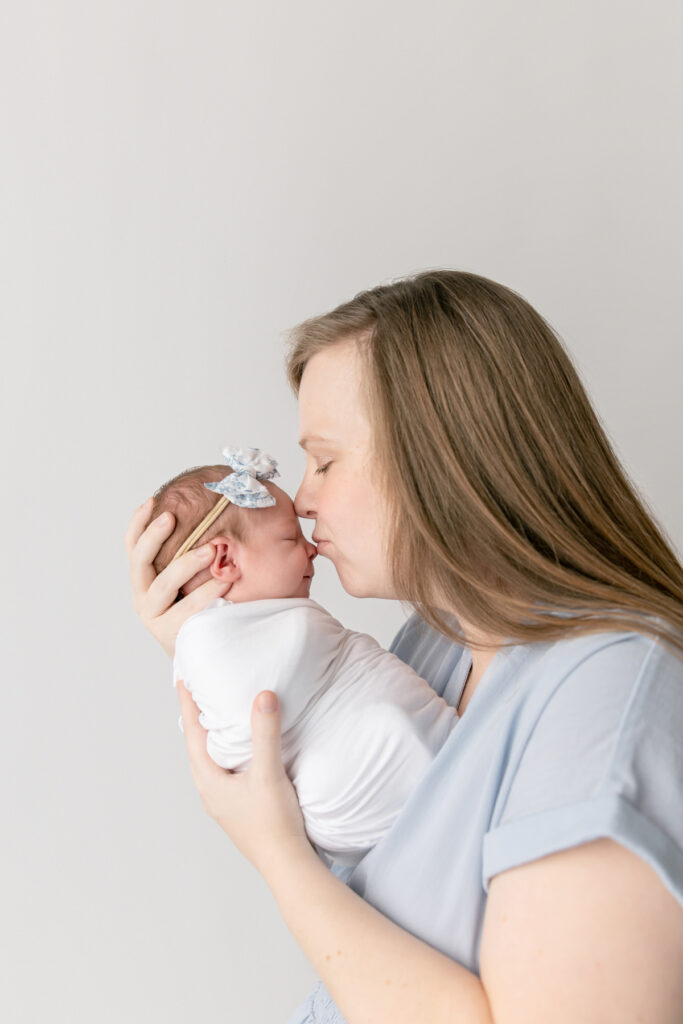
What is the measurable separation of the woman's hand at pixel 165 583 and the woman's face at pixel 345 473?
0.70 feet

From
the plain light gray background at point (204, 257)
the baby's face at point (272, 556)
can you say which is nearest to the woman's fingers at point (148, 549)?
the baby's face at point (272, 556)

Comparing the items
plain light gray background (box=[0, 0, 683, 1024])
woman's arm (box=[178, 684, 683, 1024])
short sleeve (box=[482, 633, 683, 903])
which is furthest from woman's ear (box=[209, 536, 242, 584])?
plain light gray background (box=[0, 0, 683, 1024])

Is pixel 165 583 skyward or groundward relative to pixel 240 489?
groundward

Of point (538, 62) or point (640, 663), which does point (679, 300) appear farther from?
point (640, 663)

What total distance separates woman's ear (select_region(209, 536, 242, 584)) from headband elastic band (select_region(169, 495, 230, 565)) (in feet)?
0.08

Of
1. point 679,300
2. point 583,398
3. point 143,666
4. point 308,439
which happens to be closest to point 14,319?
point 143,666

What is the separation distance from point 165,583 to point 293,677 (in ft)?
1.03

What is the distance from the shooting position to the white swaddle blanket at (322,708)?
4.23 feet

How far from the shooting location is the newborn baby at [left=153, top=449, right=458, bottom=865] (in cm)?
129

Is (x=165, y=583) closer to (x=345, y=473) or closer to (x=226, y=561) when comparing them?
Answer: (x=226, y=561)

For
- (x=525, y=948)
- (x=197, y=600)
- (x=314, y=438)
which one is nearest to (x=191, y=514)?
(x=197, y=600)

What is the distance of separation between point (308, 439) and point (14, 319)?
3.45 ft

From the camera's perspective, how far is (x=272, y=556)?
160cm

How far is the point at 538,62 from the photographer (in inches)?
89.7
